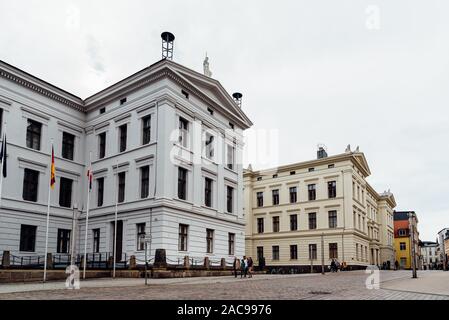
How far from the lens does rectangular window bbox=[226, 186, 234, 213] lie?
4109 cm

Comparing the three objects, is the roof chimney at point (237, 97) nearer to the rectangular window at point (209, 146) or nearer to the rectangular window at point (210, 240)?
the rectangular window at point (209, 146)

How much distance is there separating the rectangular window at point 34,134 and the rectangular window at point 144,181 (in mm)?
8402

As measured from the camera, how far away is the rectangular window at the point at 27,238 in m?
32.9

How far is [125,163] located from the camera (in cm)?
3516

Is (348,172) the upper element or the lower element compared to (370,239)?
upper

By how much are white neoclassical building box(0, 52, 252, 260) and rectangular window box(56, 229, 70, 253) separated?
8 centimetres

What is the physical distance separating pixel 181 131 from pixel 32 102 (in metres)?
11.3

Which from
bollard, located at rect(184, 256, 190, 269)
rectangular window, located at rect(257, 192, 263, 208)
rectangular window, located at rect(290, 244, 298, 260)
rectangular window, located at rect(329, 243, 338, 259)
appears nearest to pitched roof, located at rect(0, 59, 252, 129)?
bollard, located at rect(184, 256, 190, 269)

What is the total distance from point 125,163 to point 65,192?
605 centimetres
